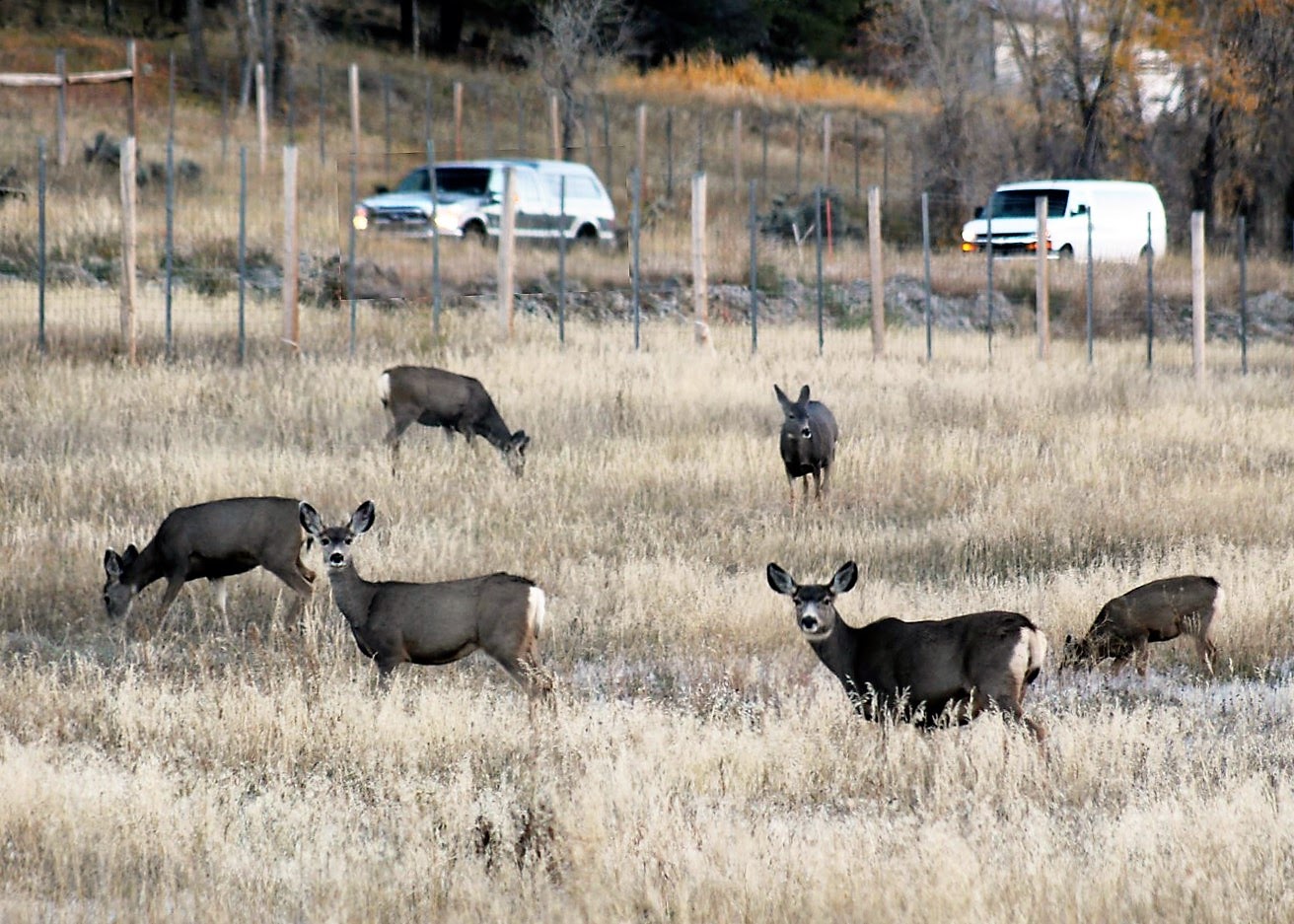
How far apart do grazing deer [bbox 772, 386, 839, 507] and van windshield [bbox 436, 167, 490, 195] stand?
1482 centimetres

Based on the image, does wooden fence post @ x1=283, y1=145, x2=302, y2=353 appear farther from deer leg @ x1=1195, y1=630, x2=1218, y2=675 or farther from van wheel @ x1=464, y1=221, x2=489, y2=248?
deer leg @ x1=1195, y1=630, x2=1218, y2=675

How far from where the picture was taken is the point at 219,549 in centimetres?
993

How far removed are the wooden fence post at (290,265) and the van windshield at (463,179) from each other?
7.50 m

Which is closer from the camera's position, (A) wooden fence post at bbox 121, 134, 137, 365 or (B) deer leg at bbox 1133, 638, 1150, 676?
(B) deer leg at bbox 1133, 638, 1150, 676

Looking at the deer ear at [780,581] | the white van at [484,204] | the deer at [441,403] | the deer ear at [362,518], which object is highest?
the white van at [484,204]

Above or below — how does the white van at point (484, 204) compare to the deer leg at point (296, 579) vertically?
above

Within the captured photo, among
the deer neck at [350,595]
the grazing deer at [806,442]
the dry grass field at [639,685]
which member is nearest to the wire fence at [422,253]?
the dry grass field at [639,685]

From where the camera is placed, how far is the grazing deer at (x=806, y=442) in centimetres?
1312

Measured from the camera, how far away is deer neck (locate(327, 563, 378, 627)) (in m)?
8.67

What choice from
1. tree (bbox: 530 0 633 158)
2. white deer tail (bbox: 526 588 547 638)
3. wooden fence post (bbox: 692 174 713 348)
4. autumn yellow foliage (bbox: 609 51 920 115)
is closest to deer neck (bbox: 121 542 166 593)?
white deer tail (bbox: 526 588 547 638)

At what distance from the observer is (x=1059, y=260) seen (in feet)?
97.9

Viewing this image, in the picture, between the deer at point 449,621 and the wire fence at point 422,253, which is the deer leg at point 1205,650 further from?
the wire fence at point 422,253

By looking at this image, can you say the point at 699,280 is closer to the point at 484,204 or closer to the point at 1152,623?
the point at 484,204

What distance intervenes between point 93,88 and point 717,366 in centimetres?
2647
